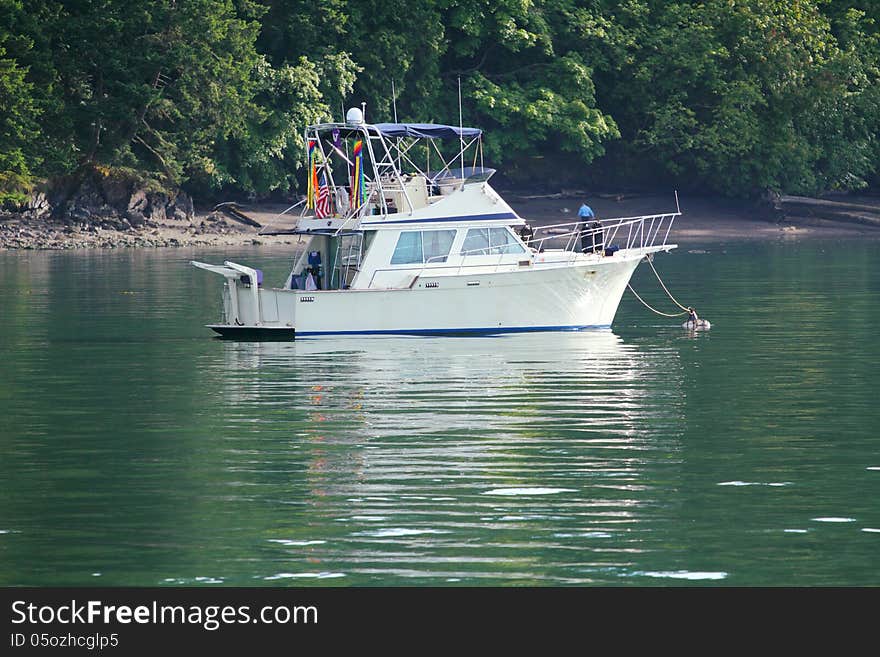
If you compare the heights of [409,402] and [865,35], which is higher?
[865,35]

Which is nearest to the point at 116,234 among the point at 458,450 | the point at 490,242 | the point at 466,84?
the point at 466,84

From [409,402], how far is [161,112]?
52.4 metres

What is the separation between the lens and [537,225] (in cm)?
8112

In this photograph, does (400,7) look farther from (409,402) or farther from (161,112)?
(409,402)

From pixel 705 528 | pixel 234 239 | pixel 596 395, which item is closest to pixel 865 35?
pixel 234 239

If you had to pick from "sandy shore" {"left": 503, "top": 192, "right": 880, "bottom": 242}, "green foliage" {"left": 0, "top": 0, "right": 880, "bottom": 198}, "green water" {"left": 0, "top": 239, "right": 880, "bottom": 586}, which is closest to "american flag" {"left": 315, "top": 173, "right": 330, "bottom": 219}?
"green water" {"left": 0, "top": 239, "right": 880, "bottom": 586}

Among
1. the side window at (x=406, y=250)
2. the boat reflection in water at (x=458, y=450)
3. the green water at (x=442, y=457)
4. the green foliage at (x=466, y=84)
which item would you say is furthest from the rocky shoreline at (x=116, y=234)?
the boat reflection in water at (x=458, y=450)

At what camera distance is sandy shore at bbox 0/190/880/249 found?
236 feet

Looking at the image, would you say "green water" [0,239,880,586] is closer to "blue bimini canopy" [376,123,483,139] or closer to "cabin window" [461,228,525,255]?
"cabin window" [461,228,525,255]

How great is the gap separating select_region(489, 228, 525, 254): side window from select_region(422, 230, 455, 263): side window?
0.91 metres

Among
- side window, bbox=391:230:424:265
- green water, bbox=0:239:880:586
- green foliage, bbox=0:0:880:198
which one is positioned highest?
green foliage, bbox=0:0:880:198

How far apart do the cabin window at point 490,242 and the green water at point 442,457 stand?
1.85 m

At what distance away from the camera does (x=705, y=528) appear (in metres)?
16.9

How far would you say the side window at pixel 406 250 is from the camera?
114ft
